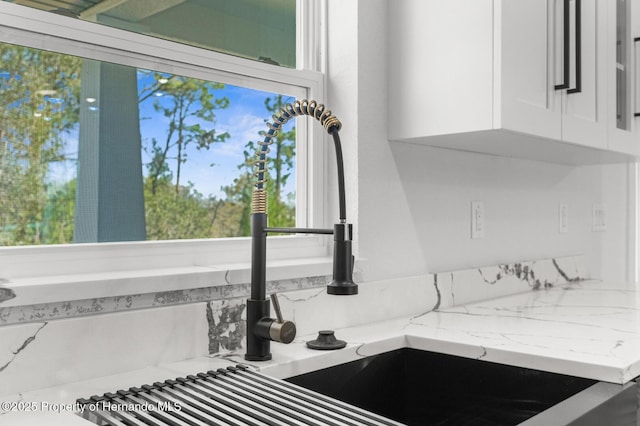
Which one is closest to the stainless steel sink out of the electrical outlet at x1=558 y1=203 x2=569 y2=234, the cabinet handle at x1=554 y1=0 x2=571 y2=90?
the cabinet handle at x1=554 y1=0 x2=571 y2=90

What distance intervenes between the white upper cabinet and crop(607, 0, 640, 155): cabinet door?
0.30ft

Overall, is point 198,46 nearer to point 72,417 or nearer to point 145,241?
point 145,241

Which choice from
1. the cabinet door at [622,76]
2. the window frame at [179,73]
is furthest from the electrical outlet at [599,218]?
the window frame at [179,73]

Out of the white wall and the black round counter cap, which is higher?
the white wall

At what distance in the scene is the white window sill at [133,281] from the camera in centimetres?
102

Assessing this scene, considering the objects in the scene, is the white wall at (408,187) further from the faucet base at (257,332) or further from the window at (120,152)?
the faucet base at (257,332)

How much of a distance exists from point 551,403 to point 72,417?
0.90 meters

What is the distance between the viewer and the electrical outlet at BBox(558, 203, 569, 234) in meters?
2.60

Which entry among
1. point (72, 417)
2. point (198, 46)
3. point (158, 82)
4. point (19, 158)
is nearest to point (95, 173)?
point (19, 158)

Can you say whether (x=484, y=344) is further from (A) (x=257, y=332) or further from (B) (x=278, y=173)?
(B) (x=278, y=173)

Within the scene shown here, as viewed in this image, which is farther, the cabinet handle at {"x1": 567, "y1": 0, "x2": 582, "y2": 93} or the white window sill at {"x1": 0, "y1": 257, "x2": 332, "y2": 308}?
the cabinet handle at {"x1": 567, "y1": 0, "x2": 582, "y2": 93}

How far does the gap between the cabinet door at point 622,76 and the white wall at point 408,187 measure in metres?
0.37

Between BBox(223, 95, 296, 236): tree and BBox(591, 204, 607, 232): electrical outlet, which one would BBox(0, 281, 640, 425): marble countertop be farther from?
BBox(591, 204, 607, 232): electrical outlet

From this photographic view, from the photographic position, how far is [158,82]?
1.40 metres
